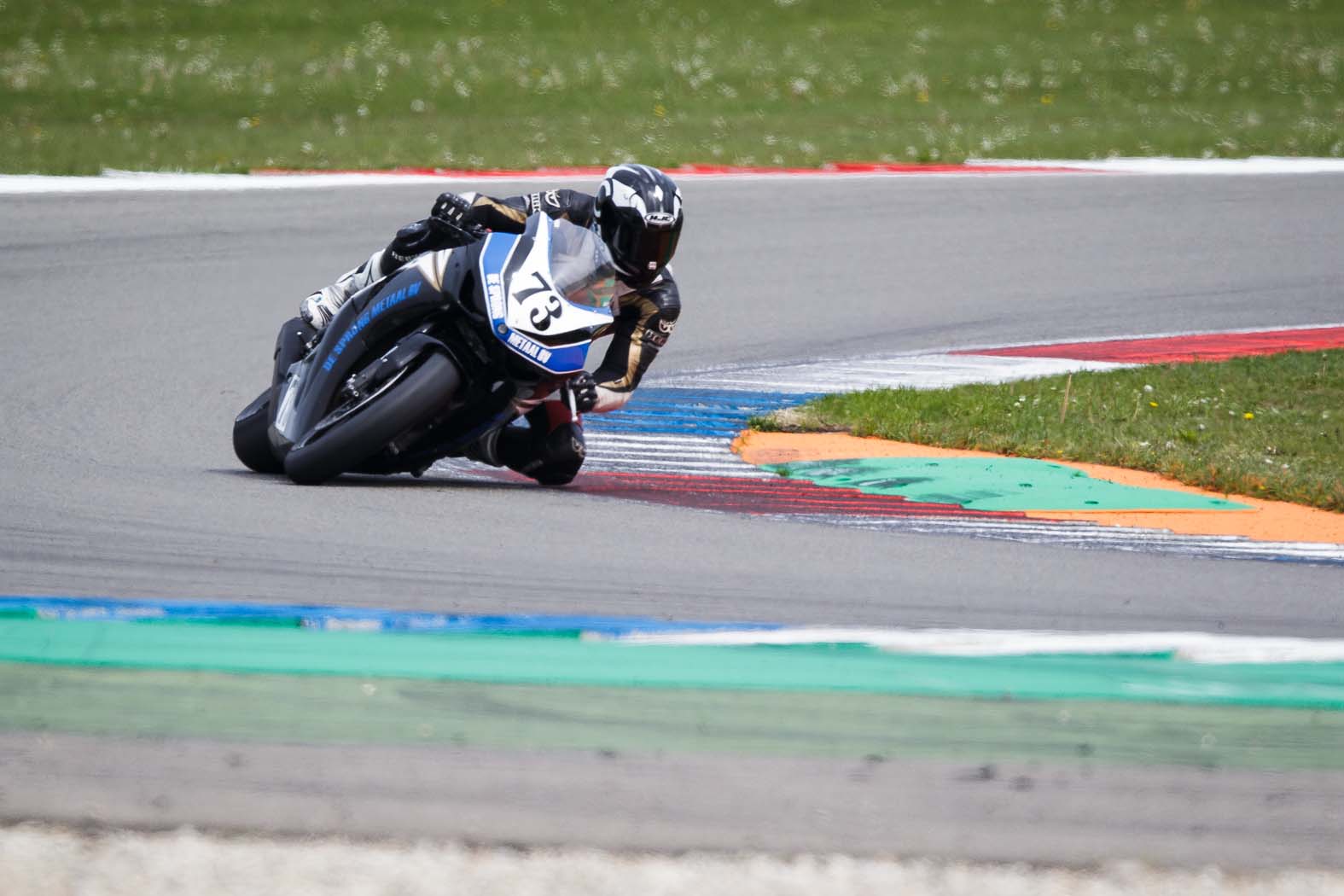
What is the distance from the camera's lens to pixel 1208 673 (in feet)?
9.82

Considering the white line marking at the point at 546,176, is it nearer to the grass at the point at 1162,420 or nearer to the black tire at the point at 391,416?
the grass at the point at 1162,420

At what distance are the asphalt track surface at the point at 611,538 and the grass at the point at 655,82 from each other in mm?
3080

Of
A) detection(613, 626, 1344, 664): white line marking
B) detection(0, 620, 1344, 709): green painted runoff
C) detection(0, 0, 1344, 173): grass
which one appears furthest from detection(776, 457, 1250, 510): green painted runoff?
detection(0, 0, 1344, 173): grass

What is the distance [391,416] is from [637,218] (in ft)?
3.95

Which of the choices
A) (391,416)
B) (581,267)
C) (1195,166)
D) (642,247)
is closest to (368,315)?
(391,416)

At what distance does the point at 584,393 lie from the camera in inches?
253

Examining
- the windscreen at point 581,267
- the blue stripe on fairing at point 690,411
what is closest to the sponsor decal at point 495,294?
the windscreen at point 581,267

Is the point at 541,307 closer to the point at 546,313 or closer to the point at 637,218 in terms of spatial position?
the point at 546,313

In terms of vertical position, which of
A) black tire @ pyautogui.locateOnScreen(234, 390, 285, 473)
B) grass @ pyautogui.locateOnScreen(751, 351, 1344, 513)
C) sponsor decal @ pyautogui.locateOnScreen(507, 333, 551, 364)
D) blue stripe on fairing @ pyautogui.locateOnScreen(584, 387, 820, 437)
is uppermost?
sponsor decal @ pyautogui.locateOnScreen(507, 333, 551, 364)

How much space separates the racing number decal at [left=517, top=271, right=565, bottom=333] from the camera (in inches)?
229

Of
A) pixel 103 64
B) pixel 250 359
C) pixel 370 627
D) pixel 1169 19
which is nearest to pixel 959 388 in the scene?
pixel 250 359

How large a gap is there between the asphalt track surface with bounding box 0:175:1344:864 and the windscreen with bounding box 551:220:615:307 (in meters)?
0.72

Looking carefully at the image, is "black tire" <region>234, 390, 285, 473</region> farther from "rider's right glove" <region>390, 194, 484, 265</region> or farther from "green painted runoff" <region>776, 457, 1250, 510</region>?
"green painted runoff" <region>776, 457, 1250, 510</region>

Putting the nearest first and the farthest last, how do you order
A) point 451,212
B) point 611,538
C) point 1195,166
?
1. point 611,538
2. point 451,212
3. point 1195,166
